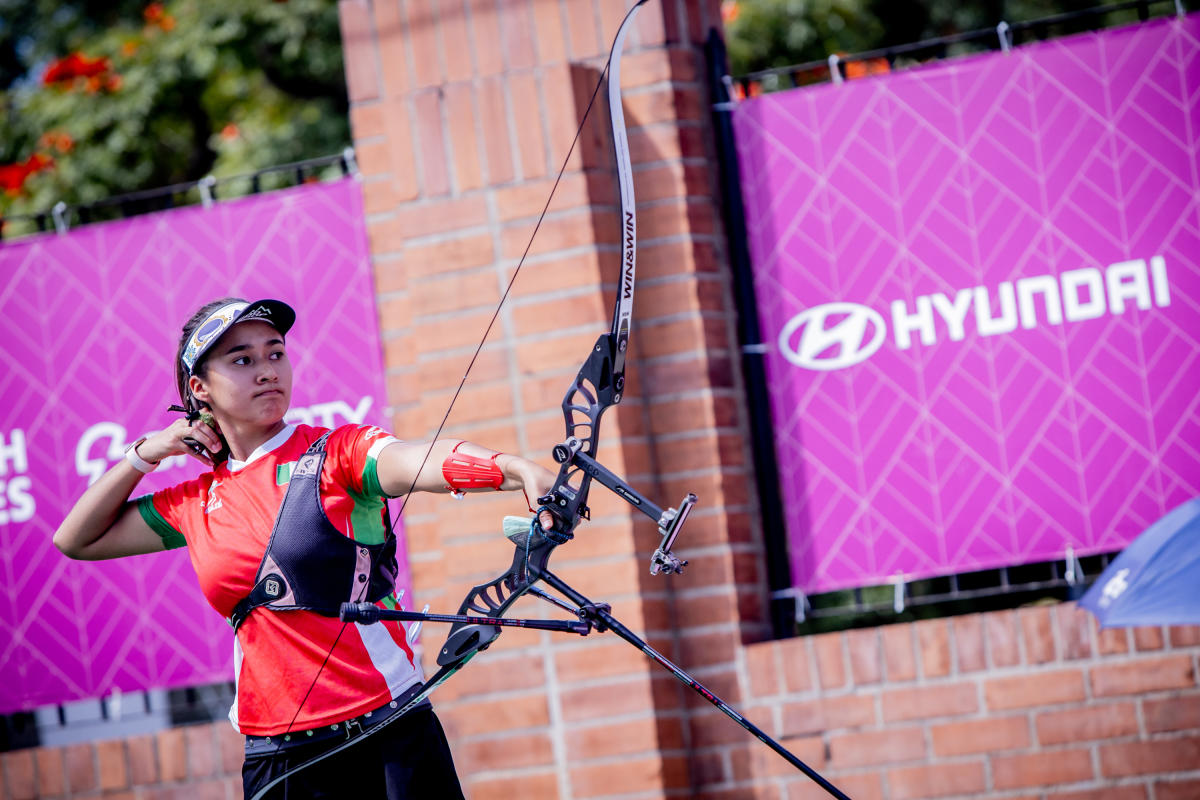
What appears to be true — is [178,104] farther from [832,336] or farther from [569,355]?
[832,336]

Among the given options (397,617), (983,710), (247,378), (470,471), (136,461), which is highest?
(247,378)

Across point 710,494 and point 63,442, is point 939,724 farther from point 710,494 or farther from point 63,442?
point 63,442

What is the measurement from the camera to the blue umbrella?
2789 mm

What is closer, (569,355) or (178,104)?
(569,355)

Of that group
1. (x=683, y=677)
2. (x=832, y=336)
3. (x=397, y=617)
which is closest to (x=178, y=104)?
(x=832, y=336)

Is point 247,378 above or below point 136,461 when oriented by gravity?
above

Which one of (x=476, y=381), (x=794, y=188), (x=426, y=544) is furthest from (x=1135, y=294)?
(x=426, y=544)

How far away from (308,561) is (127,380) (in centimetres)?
197

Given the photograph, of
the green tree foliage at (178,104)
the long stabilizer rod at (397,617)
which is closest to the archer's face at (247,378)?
the long stabilizer rod at (397,617)

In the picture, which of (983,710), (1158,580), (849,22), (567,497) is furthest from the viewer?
(849,22)

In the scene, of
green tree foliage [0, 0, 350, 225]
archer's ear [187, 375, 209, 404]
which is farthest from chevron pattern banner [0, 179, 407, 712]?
green tree foliage [0, 0, 350, 225]

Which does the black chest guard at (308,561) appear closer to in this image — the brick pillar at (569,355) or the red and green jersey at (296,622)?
the red and green jersey at (296,622)

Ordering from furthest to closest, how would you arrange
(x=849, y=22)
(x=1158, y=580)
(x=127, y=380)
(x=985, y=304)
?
1. (x=849, y=22)
2. (x=127, y=380)
3. (x=985, y=304)
4. (x=1158, y=580)

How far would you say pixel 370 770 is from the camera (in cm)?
247
